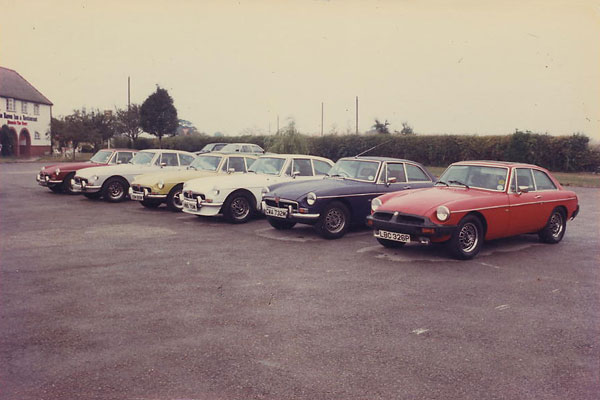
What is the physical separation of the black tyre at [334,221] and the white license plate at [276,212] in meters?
0.68

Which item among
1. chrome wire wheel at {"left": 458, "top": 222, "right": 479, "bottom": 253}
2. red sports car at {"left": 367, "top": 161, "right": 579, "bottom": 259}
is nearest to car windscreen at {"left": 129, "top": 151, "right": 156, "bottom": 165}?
red sports car at {"left": 367, "top": 161, "right": 579, "bottom": 259}

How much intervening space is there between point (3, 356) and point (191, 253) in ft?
13.3

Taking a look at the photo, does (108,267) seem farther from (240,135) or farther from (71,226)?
(240,135)

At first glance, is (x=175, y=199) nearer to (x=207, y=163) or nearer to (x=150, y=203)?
(x=150, y=203)

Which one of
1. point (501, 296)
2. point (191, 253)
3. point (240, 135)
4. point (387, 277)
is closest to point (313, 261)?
point (387, 277)

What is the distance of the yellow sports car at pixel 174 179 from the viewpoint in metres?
13.0

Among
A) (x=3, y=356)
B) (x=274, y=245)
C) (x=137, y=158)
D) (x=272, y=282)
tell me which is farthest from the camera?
(x=137, y=158)

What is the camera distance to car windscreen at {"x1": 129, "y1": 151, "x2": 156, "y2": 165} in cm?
1581

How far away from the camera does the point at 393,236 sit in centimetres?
785

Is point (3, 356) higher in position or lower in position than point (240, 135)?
lower

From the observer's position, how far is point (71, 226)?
10.5 meters

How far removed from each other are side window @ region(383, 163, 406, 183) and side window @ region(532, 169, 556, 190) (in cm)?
245

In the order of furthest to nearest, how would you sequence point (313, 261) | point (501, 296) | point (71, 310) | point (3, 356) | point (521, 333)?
1. point (313, 261)
2. point (501, 296)
3. point (71, 310)
4. point (521, 333)
5. point (3, 356)

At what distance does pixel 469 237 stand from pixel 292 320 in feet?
13.2
